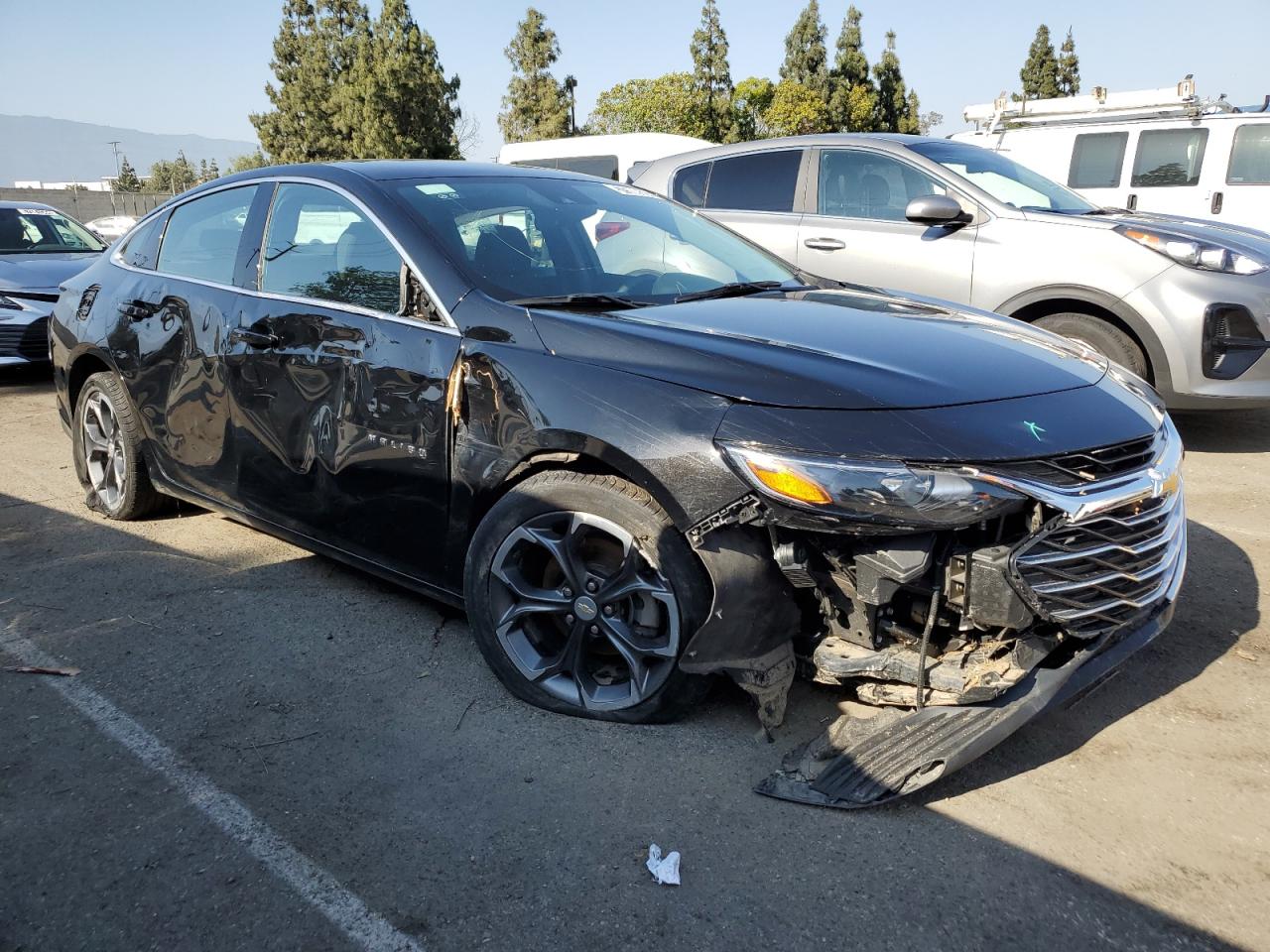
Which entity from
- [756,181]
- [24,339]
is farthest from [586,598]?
[24,339]

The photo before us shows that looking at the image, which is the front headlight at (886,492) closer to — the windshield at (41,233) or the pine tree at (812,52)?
the windshield at (41,233)

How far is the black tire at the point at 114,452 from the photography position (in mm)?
4742

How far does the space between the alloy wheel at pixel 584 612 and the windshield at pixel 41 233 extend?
30.0 feet

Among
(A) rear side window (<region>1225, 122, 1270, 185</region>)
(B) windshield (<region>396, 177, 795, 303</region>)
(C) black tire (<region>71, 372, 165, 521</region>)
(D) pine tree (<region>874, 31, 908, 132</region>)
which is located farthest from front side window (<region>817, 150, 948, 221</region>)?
(D) pine tree (<region>874, 31, 908, 132</region>)

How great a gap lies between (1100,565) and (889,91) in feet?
155

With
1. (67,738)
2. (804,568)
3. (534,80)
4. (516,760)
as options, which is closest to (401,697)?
(516,760)

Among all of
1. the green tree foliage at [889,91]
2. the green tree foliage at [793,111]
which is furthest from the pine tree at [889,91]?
the green tree foliage at [793,111]

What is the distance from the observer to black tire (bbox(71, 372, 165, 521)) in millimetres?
4742

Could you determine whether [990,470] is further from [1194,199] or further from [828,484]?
[1194,199]

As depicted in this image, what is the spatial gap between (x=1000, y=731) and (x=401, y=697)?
5.99 ft

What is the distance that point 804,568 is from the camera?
8.60 ft

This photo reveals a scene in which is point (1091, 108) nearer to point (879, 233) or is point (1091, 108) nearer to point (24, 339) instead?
point (879, 233)

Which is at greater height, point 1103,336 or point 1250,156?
point 1250,156

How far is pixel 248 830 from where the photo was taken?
103 inches
